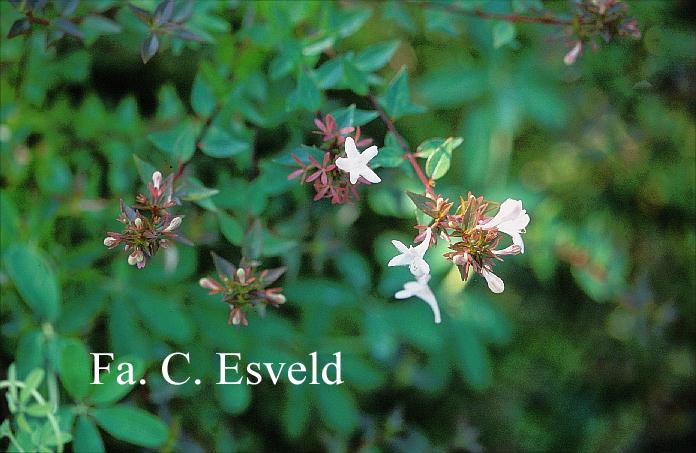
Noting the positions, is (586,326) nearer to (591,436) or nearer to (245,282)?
(591,436)

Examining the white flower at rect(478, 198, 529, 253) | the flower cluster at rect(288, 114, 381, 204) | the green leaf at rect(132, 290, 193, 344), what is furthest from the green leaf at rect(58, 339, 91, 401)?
the white flower at rect(478, 198, 529, 253)

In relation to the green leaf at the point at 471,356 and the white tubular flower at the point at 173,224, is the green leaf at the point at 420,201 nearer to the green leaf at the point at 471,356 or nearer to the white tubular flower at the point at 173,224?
the white tubular flower at the point at 173,224

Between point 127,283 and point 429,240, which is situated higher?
point 429,240

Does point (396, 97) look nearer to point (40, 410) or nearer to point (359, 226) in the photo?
point (40, 410)

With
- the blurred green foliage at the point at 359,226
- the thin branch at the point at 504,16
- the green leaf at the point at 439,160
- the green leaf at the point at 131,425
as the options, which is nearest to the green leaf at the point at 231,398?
the blurred green foliage at the point at 359,226

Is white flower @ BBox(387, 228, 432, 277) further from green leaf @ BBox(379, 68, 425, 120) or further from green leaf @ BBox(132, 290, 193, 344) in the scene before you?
green leaf @ BBox(132, 290, 193, 344)

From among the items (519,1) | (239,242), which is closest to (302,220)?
(239,242)

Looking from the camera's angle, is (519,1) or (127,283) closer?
(519,1)

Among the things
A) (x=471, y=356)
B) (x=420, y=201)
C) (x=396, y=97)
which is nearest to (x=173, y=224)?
(x=420, y=201)
